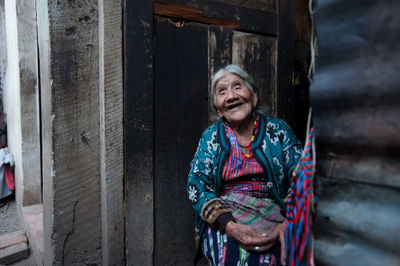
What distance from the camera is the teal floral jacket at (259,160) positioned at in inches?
71.0

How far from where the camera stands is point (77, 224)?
6.37 feet

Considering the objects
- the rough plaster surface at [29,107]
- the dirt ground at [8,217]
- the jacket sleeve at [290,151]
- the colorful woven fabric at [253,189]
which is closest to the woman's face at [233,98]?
the jacket sleeve at [290,151]

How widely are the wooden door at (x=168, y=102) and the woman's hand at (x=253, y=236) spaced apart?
74 centimetres

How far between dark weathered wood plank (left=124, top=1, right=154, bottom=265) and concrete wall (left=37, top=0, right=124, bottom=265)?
60 mm

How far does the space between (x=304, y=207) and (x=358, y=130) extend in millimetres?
294

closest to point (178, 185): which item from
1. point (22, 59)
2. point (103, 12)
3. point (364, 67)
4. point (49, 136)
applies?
point (49, 136)

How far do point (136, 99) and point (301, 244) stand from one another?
1458mm

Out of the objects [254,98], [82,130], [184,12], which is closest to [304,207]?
[254,98]

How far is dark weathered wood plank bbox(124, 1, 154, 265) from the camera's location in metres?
1.98

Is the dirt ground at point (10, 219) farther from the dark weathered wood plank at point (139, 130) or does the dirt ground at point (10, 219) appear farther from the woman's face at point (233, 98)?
the woman's face at point (233, 98)

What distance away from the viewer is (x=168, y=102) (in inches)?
85.1

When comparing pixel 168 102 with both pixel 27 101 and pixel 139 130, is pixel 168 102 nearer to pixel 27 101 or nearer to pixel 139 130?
pixel 139 130

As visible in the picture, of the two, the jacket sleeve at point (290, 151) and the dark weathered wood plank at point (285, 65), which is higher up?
the dark weathered wood plank at point (285, 65)

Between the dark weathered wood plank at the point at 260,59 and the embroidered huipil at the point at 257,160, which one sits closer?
the embroidered huipil at the point at 257,160
